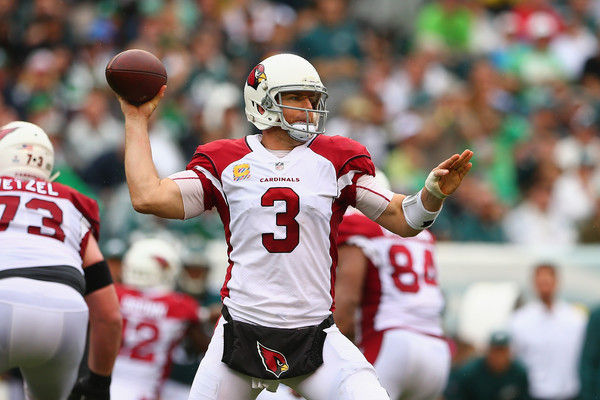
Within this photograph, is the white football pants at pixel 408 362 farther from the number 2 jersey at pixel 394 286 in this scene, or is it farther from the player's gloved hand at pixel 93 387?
the player's gloved hand at pixel 93 387

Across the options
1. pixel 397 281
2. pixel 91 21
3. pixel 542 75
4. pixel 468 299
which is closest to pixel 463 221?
pixel 468 299

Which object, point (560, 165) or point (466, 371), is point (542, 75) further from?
point (466, 371)

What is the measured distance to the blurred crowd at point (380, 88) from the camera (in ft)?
35.2

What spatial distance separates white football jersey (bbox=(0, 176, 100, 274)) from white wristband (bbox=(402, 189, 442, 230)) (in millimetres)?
1784

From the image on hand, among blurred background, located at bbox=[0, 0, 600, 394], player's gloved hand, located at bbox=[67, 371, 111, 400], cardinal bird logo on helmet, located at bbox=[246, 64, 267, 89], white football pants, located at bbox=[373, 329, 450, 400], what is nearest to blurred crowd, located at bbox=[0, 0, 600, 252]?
blurred background, located at bbox=[0, 0, 600, 394]

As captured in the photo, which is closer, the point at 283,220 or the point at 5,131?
the point at 283,220

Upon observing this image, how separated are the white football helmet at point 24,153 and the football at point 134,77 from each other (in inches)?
42.8

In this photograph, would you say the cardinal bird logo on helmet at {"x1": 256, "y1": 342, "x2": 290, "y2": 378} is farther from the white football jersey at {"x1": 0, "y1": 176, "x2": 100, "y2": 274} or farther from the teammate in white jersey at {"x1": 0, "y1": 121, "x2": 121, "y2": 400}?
the white football jersey at {"x1": 0, "y1": 176, "x2": 100, "y2": 274}

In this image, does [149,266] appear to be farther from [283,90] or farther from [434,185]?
[434,185]

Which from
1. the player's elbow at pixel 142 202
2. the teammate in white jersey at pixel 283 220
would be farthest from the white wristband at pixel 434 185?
the player's elbow at pixel 142 202

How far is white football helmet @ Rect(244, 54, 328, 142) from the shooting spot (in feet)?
15.0

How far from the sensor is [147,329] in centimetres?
716

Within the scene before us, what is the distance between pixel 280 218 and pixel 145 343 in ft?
10.1

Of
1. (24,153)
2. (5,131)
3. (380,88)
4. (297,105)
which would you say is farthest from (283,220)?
(380,88)
